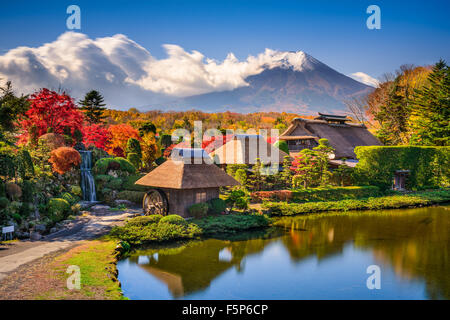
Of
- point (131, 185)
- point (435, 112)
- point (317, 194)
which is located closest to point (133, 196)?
point (131, 185)

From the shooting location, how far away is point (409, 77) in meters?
50.3

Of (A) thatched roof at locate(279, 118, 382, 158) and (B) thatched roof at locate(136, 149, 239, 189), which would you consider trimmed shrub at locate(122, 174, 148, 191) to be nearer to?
(B) thatched roof at locate(136, 149, 239, 189)

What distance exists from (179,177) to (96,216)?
18.3 ft

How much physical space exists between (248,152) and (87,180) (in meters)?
14.4

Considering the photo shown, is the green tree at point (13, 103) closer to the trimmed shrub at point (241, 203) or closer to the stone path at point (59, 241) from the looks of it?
the stone path at point (59, 241)

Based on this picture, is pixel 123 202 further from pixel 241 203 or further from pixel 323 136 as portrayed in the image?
pixel 323 136

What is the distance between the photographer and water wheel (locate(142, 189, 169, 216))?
18.4 metres

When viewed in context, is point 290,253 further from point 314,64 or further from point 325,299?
point 314,64

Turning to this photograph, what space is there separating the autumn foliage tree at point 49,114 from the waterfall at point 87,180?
297 cm

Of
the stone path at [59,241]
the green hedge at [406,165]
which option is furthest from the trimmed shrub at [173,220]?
the green hedge at [406,165]

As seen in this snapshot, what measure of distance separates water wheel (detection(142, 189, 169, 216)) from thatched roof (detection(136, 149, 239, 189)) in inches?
18.8

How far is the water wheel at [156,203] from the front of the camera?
18438mm

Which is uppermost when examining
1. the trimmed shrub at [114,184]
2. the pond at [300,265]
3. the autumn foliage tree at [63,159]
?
the autumn foliage tree at [63,159]
